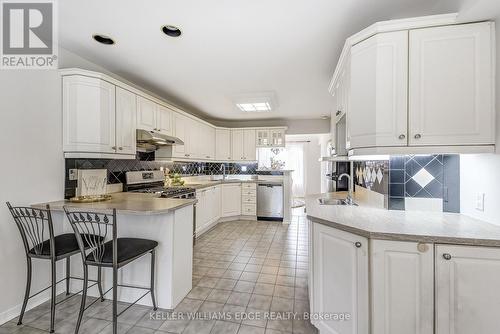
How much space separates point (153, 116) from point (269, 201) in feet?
10.3

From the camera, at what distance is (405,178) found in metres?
1.76

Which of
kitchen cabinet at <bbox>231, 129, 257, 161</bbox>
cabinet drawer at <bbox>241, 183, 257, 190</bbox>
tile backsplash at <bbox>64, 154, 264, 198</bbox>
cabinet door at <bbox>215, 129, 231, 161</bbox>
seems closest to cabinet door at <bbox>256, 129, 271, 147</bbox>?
kitchen cabinet at <bbox>231, 129, 257, 161</bbox>

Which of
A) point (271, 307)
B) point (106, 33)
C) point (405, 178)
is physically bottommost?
point (271, 307)

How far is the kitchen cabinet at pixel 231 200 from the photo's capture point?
514 cm

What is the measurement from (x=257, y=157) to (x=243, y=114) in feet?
3.70

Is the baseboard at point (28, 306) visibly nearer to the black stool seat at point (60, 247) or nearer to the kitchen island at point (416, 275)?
the black stool seat at point (60, 247)

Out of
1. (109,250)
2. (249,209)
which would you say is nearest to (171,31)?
(109,250)

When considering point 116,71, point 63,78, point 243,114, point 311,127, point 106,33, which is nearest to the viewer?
point 106,33

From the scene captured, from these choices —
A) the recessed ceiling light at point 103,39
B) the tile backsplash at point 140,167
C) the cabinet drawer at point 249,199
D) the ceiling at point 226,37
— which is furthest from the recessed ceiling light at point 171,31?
the cabinet drawer at point 249,199

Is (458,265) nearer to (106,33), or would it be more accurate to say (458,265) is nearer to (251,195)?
(106,33)

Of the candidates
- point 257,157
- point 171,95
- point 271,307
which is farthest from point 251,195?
point 271,307

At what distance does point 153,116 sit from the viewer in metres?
3.28

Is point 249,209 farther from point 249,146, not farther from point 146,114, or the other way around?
point 146,114

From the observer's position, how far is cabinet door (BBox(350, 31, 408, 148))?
4.91 ft
